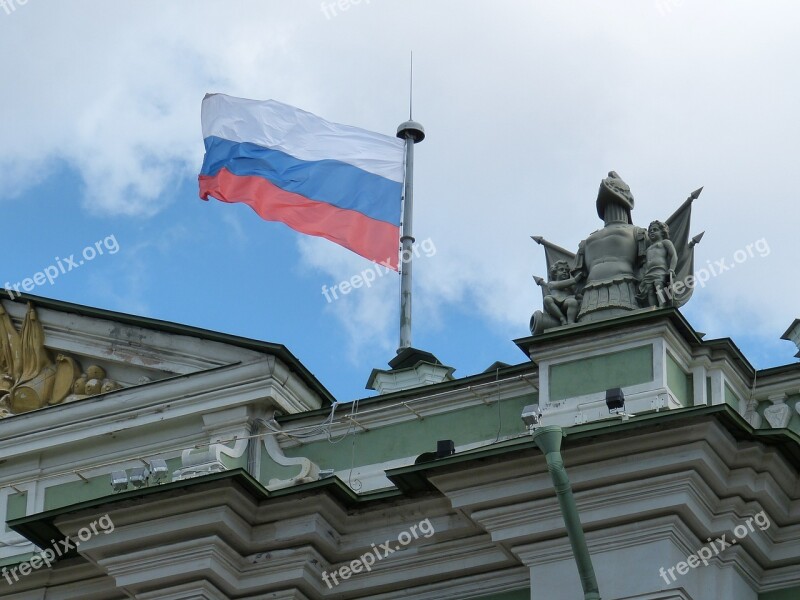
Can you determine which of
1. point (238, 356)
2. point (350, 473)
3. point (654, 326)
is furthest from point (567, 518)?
point (238, 356)

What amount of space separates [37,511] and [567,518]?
27.5 feet

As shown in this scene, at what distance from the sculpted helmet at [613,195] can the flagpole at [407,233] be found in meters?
3.04

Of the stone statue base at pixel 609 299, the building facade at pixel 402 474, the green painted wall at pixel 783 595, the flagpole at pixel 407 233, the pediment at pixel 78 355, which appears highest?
the flagpole at pixel 407 233

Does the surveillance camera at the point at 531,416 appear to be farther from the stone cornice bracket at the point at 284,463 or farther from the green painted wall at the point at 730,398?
the stone cornice bracket at the point at 284,463

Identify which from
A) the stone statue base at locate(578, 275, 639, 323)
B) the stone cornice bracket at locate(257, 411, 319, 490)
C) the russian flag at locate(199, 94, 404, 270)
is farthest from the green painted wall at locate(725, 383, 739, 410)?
the russian flag at locate(199, 94, 404, 270)

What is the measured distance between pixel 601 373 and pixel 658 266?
4.30ft

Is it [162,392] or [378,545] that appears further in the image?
[162,392]

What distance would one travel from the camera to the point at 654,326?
64.2 feet

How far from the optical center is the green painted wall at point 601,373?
19.6 meters

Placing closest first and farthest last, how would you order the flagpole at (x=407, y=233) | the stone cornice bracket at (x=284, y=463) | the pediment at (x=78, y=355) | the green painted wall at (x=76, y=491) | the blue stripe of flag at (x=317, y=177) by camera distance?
the stone cornice bracket at (x=284, y=463)
the green painted wall at (x=76, y=491)
the pediment at (x=78, y=355)
the flagpole at (x=407, y=233)
the blue stripe of flag at (x=317, y=177)

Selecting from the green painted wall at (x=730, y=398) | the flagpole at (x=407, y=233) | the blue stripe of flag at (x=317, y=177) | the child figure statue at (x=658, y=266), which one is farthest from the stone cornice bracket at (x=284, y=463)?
the blue stripe of flag at (x=317, y=177)

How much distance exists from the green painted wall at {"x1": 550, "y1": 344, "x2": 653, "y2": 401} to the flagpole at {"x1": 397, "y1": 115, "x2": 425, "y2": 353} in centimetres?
338

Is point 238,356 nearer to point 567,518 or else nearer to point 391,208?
point 391,208

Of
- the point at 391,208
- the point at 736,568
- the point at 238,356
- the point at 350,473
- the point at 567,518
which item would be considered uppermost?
the point at 391,208
